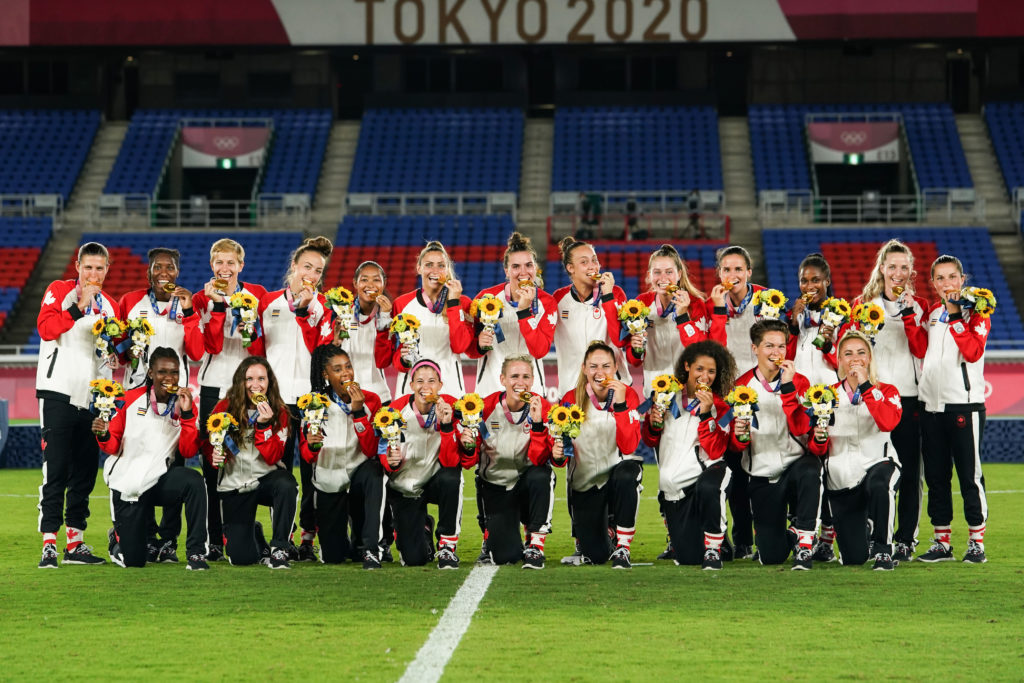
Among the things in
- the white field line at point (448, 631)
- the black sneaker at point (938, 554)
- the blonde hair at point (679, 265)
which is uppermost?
the blonde hair at point (679, 265)

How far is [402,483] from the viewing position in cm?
805

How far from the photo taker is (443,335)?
27.6 ft

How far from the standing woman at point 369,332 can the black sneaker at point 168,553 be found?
4.81 ft

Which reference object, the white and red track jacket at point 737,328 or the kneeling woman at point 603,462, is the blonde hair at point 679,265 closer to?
the white and red track jacket at point 737,328

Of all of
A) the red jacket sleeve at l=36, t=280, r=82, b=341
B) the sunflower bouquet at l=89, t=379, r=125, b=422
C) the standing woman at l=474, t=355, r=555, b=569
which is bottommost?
the standing woman at l=474, t=355, r=555, b=569

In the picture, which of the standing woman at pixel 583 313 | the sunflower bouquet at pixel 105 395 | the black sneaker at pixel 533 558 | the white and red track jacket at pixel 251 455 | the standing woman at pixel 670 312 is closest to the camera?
the sunflower bouquet at pixel 105 395

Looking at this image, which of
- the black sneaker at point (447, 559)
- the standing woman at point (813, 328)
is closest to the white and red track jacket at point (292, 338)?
the black sneaker at point (447, 559)

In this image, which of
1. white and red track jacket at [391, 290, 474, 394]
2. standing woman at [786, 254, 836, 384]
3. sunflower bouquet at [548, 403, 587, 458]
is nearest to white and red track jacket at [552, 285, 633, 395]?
white and red track jacket at [391, 290, 474, 394]

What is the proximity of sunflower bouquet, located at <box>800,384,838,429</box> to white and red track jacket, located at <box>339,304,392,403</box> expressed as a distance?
2.46 meters

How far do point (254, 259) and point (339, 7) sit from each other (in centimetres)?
660

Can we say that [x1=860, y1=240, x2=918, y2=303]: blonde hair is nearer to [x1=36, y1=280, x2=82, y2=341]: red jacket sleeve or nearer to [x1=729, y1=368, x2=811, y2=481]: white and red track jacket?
[x1=729, y1=368, x2=811, y2=481]: white and red track jacket

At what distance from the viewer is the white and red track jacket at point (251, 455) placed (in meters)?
Result: 7.95

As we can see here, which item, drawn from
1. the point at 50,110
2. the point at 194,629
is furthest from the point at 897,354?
the point at 50,110

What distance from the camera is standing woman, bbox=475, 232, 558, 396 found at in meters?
8.22
